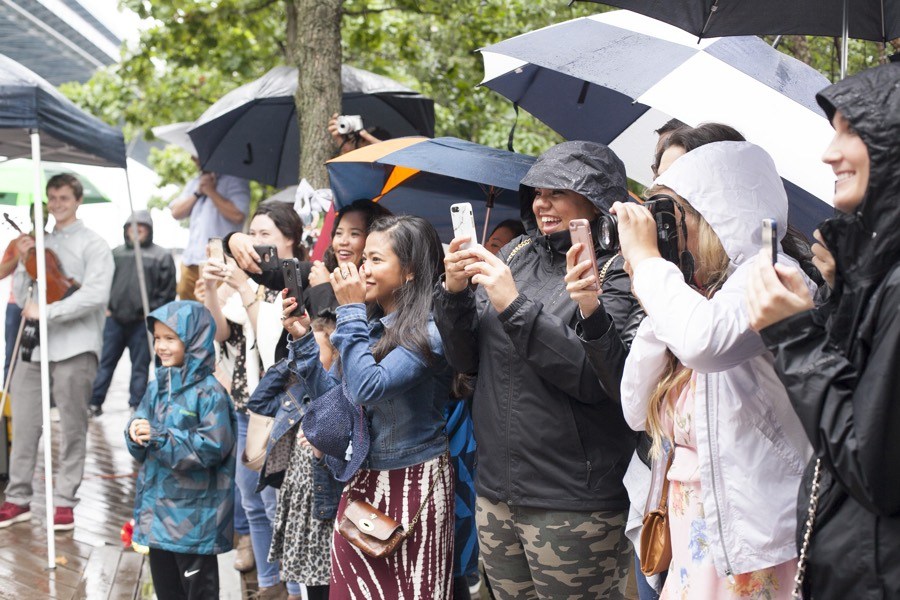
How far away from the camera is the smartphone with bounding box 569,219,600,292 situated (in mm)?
2760

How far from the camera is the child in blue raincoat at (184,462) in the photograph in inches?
176

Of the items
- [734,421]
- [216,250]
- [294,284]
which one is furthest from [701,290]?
[216,250]

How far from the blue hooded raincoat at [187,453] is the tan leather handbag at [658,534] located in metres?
2.37

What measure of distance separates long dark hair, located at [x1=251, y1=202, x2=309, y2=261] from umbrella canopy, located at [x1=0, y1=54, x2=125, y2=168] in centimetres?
186

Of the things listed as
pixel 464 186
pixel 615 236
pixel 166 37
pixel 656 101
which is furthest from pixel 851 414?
pixel 166 37

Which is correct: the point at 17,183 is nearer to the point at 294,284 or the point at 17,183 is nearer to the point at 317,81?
the point at 317,81

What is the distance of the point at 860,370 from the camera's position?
6.30ft

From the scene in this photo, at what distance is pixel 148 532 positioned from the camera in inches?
176

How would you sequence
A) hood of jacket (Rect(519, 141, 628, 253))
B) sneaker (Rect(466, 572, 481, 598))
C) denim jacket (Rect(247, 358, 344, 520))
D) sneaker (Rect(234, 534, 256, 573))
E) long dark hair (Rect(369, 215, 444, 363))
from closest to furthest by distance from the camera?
1. hood of jacket (Rect(519, 141, 628, 253))
2. long dark hair (Rect(369, 215, 444, 363))
3. denim jacket (Rect(247, 358, 344, 520))
4. sneaker (Rect(466, 572, 481, 598))
5. sneaker (Rect(234, 534, 256, 573))

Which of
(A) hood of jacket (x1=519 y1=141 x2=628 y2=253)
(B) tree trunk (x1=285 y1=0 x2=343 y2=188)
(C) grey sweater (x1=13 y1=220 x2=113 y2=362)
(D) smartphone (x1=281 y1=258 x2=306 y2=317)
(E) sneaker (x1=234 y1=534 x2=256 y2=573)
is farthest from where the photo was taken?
(C) grey sweater (x1=13 y1=220 x2=113 y2=362)

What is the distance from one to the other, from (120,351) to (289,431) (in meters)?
6.89

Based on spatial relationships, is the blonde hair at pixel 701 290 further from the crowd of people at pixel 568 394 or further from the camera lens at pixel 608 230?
the camera lens at pixel 608 230

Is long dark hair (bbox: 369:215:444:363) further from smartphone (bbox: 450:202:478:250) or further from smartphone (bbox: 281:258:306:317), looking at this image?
smartphone (bbox: 450:202:478:250)

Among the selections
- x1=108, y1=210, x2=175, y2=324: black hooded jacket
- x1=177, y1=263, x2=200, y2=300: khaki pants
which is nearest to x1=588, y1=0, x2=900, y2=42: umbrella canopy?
x1=177, y1=263, x2=200, y2=300: khaki pants
